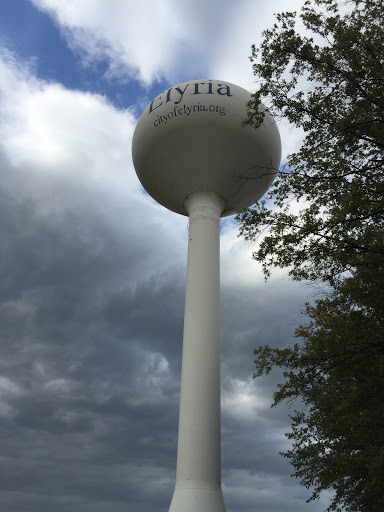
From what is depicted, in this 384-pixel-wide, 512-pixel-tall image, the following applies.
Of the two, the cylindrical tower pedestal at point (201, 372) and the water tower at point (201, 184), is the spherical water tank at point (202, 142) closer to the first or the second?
the water tower at point (201, 184)

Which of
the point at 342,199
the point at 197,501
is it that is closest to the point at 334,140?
the point at 342,199

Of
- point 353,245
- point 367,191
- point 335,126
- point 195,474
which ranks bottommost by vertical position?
point 195,474

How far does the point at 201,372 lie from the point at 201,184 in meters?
6.54

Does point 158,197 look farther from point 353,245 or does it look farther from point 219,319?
point 353,245

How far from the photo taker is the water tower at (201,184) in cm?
1340

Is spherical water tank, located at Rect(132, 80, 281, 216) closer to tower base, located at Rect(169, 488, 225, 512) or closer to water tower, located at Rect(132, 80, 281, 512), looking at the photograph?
water tower, located at Rect(132, 80, 281, 512)

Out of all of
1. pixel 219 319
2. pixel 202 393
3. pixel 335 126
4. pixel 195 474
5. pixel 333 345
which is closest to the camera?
pixel 335 126

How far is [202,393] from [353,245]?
6610 mm

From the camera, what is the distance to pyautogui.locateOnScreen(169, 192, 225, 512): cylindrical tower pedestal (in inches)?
496

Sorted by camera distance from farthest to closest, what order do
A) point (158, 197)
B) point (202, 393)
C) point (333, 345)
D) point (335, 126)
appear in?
1. point (158, 197)
2. point (202, 393)
3. point (333, 345)
4. point (335, 126)

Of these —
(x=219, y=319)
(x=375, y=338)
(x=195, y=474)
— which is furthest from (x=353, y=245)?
(x=195, y=474)

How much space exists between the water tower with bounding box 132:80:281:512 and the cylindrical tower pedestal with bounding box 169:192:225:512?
0.03 meters

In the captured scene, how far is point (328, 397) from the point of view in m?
14.1

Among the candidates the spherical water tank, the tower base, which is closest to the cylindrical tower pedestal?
the tower base
